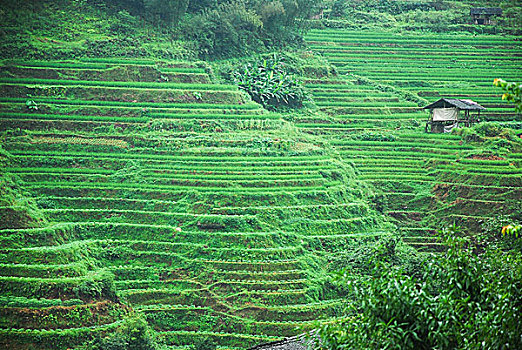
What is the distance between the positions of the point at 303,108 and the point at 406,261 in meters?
8.43

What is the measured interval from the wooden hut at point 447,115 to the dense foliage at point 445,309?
45.8 ft

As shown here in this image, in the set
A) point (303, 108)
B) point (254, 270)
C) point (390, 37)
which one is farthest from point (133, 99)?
point (390, 37)

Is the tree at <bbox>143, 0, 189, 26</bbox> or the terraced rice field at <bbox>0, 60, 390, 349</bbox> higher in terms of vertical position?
the tree at <bbox>143, 0, 189, 26</bbox>

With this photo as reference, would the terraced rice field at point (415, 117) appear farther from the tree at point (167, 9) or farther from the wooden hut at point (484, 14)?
the tree at point (167, 9)

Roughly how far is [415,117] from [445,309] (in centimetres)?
1606

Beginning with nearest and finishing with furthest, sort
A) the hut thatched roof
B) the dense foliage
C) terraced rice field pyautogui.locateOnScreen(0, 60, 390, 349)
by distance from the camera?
the dense foliage
terraced rice field pyautogui.locateOnScreen(0, 60, 390, 349)
the hut thatched roof

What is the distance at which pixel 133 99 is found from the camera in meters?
18.4

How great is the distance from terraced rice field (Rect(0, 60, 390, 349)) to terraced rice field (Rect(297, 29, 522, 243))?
55.0 inches

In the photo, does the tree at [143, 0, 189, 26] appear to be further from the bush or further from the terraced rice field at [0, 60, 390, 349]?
the bush

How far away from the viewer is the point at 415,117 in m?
21.2

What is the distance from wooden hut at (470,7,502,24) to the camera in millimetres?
27891

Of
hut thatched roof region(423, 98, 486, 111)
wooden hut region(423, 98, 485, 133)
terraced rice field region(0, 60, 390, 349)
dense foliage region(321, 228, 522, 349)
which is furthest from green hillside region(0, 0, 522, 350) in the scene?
hut thatched roof region(423, 98, 486, 111)

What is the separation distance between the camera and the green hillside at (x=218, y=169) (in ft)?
41.2

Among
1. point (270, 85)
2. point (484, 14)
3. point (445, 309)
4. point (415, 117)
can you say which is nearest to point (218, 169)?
point (270, 85)
